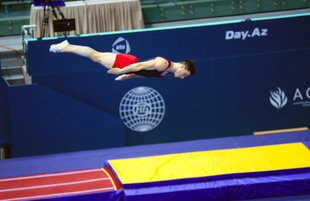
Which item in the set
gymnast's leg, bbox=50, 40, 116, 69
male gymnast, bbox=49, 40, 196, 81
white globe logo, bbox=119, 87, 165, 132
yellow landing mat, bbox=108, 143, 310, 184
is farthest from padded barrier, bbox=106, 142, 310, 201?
white globe logo, bbox=119, 87, 165, 132

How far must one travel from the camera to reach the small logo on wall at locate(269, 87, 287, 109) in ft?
23.6

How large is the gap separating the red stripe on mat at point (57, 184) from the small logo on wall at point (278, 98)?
12.8ft

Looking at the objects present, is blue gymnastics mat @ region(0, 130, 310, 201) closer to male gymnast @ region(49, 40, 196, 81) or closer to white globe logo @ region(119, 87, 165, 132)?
white globe logo @ region(119, 87, 165, 132)

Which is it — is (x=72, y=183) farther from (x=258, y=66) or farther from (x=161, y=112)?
(x=258, y=66)

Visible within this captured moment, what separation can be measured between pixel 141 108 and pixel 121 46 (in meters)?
1.27

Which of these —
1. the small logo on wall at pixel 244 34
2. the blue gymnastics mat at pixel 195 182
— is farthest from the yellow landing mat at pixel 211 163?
the small logo on wall at pixel 244 34

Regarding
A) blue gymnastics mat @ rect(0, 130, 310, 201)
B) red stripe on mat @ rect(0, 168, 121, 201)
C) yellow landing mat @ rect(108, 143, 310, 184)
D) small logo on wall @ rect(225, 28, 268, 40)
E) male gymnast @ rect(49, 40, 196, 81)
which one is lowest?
blue gymnastics mat @ rect(0, 130, 310, 201)

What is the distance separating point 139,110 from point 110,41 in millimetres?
1453

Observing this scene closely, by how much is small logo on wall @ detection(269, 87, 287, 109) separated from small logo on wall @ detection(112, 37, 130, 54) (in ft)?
10.2

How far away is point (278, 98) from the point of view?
721 cm

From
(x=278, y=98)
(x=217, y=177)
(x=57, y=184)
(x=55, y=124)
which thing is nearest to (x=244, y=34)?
(x=278, y=98)

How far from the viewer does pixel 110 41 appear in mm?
6676

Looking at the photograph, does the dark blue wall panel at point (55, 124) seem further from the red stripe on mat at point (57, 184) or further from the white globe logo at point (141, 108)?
the red stripe on mat at point (57, 184)

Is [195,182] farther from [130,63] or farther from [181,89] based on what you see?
[181,89]
